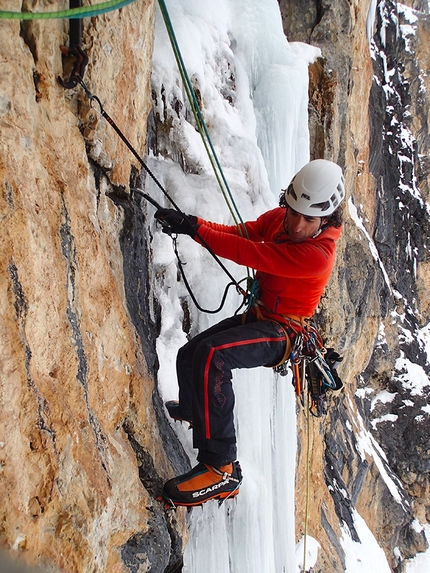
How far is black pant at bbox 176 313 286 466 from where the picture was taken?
6.93 ft

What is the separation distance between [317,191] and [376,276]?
6216 millimetres

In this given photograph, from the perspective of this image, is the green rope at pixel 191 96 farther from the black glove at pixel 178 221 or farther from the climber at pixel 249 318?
the black glove at pixel 178 221

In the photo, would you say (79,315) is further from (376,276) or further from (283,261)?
(376,276)

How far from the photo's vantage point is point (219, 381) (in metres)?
2.15

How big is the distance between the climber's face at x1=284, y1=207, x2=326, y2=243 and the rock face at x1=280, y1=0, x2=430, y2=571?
4407 millimetres

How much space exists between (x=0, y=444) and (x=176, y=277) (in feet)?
7.06

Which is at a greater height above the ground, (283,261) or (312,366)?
(283,261)

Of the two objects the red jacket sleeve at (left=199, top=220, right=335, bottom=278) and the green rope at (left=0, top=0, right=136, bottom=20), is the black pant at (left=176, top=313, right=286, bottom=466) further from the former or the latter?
the green rope at (left=0, top=0, right=136, bottom=20)

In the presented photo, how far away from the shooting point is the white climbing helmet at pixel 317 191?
7.66 ft

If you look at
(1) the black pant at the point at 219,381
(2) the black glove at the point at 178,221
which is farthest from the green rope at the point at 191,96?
(1) the black pant at the point at 219,381

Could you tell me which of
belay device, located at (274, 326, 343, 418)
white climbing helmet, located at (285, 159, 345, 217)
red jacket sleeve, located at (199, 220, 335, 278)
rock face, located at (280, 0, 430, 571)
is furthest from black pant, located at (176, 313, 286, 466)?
rock face, located at (280, 0, 430, 571)

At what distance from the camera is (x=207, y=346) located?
219 centimetres

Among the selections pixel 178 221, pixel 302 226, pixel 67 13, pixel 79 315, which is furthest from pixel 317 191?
pixel 67 13

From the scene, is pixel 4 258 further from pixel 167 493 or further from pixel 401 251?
pixel 401 251
